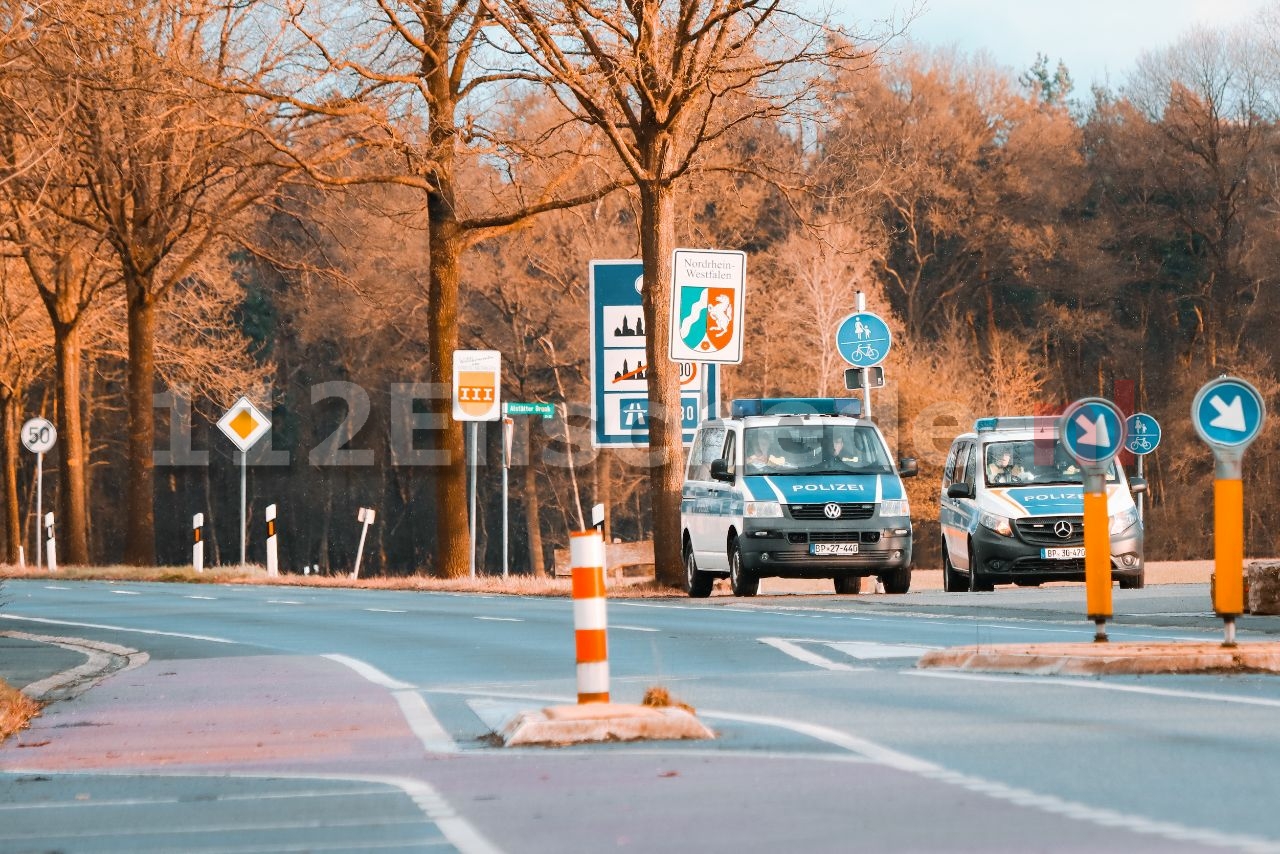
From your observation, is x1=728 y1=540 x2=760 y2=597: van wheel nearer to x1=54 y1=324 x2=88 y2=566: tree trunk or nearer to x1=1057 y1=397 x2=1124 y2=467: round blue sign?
x1=1057 y1=397 x2=1124 y2=467: round blue sign

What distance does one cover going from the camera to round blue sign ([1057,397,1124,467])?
45.0ft

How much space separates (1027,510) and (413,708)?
13.2 metres

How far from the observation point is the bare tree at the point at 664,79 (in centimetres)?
2716

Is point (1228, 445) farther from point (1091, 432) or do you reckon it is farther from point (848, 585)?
point (848, 585)

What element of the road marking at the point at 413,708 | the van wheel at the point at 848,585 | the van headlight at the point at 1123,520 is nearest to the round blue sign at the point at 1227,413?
the road marking at the point at 413,708

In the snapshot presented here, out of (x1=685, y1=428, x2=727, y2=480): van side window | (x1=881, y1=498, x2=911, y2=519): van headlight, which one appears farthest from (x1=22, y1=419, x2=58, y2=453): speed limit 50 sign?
(x1=881, y1=498, x2=911, y2=519): van headlight

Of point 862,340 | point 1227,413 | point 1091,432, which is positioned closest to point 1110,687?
point 1227,413

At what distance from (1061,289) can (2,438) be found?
1153 inches

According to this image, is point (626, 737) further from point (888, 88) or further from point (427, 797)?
point (888, 88)

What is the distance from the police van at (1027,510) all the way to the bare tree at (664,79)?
4.20 meters

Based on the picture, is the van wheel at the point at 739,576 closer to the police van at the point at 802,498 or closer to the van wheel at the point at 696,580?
the police van at the point at 802,498

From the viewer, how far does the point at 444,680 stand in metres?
14.4

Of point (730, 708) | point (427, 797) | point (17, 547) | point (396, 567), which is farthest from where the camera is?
point (396, 567)

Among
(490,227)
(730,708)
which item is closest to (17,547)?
(490,227)
